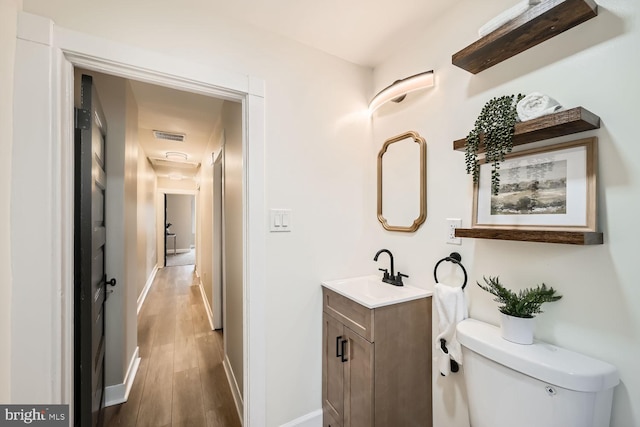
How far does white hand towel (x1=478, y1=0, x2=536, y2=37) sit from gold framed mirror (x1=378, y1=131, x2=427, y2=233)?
1.84 ft

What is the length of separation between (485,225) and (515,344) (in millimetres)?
489

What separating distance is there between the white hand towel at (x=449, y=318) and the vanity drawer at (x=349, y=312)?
1.21ft

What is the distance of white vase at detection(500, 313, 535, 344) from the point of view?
3.22ft

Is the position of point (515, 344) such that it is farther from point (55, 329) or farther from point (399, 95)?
point (55, 329)

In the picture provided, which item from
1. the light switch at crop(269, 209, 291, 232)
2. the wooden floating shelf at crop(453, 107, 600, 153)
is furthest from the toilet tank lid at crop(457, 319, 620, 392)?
the light switch at crop(269, 209, 291, 232)

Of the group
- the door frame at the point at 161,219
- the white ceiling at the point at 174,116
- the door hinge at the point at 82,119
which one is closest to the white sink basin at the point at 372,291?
the door hinge at the point at 82,119

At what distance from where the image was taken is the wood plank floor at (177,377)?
1.81 meters

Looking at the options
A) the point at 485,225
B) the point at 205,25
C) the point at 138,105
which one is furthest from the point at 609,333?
the point at 138,105

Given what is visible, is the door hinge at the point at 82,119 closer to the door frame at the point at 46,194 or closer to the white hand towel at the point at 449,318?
the door frame at the point at 46,194

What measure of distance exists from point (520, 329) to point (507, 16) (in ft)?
3.97

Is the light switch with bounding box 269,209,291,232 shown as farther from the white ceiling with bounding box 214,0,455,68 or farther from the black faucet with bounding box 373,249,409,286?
the white ceiling with bounding box 214,0,455,68

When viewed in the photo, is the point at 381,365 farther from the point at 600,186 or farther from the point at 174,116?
the point at 174,116

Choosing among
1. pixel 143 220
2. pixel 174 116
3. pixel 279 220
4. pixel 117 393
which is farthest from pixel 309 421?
pixel 143 220

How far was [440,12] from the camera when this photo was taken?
4.58 ft
